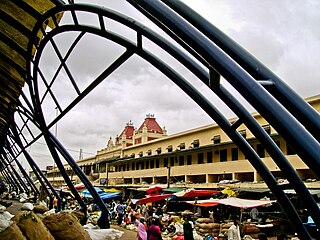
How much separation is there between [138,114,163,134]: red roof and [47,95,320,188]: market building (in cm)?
12

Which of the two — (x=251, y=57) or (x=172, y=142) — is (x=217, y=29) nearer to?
(x=251, y=57)

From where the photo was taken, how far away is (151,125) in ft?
155

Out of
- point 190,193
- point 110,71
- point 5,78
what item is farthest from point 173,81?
point 190,193

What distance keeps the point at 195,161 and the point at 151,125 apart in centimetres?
2011

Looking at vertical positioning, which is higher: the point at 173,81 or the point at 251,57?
the point at 173,81

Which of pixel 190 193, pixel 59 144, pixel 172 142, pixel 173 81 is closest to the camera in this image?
pixel 173 81

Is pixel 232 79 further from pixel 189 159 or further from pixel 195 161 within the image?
pixel 189 159

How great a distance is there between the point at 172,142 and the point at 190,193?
53.9ft

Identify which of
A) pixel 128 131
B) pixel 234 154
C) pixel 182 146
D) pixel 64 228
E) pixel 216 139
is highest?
pixel 128 131

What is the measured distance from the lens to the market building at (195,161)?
20086 millimetres

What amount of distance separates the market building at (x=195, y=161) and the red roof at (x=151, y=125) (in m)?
0.12


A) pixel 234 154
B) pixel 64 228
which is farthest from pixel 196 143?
pixel 64 228

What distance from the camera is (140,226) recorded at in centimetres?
988

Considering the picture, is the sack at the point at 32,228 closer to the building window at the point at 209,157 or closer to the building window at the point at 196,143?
the building window at the point at 209,157
